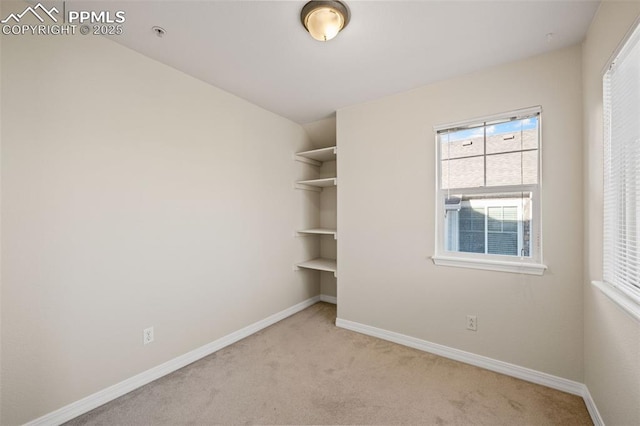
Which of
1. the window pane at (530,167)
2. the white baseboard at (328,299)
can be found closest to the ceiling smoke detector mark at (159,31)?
the window pane at (530,167)

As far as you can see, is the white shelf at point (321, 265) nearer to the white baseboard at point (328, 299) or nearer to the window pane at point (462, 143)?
the white baseboard at point (328, 299)

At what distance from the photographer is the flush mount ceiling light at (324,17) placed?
145cm

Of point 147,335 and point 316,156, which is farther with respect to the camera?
point 316,156

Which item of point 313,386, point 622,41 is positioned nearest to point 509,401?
point 313,386

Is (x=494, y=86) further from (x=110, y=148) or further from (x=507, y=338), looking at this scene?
(x=110, y=148)

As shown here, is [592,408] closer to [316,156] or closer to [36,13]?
[316,156]

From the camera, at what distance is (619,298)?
1249 millimetres

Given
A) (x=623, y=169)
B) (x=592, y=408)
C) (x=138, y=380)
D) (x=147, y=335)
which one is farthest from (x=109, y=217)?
(x=592, y=408)

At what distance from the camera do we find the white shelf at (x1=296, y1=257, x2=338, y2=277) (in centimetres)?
312

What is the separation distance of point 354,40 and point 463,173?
1423mm

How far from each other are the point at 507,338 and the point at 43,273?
3242 mm

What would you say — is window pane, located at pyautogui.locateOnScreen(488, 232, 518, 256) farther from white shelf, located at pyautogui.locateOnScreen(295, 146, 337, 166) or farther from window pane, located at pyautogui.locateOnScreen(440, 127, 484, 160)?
white shelf, located at pyautogui.locateOnScreen(295, 146, 337, 166)

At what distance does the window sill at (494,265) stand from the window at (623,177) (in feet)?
1.54

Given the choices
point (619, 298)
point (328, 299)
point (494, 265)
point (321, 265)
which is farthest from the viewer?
point (328, 299)
